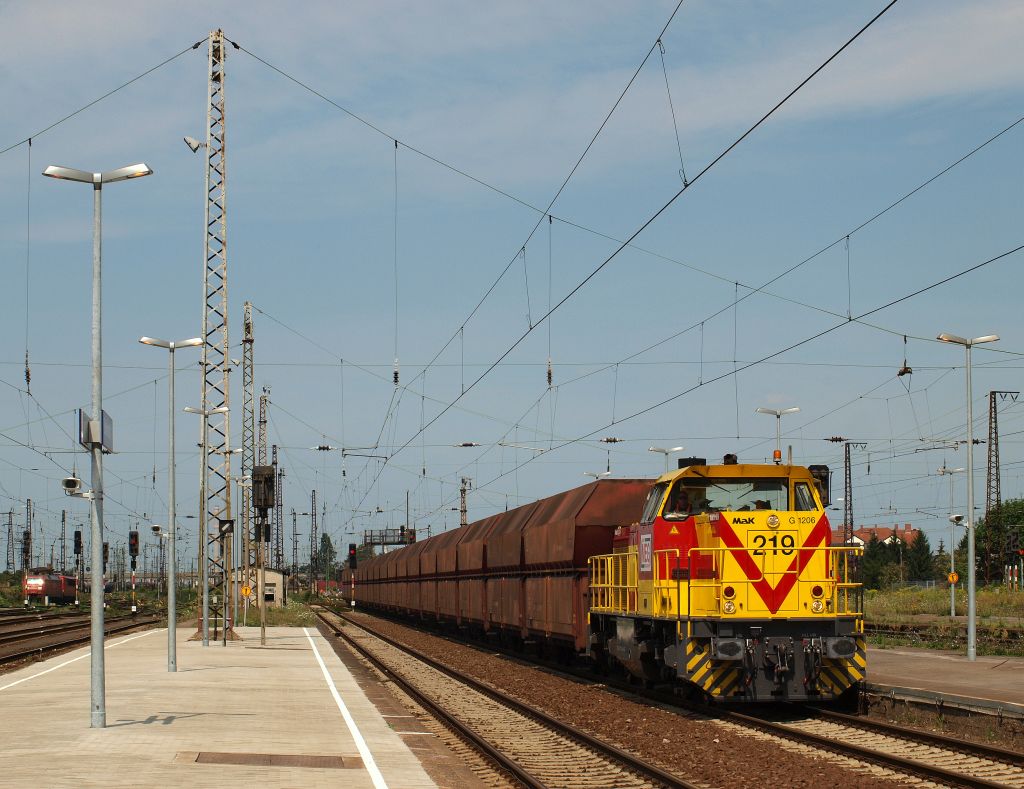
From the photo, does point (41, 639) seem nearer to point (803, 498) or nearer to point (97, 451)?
point (97, 451)

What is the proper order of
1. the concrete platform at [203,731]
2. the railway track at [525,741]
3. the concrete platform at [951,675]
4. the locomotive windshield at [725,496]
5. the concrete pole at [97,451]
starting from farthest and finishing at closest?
the concrete platform at [951,675], the locomotive windshield at [725,496], the concrete pole at [97,451], the railway track at [525,741], the concrete platform at [203,731]

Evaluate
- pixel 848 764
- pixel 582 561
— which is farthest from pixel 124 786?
pixel 582 561

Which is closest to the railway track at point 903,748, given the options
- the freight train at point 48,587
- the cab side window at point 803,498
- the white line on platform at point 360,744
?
the cab side window at point 803,498

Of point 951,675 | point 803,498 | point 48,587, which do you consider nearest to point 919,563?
point 48,587

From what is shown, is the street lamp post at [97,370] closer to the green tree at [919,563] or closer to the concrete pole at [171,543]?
the concrete pole at [171,543]

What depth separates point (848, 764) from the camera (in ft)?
46.3

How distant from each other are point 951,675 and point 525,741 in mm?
11410

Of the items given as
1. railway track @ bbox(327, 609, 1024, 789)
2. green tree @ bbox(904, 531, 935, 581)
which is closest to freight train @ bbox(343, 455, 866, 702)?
railway track @ bbox(327, 609, 1024, 789)

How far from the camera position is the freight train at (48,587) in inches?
4134

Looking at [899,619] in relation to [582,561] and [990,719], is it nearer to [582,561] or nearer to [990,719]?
[582,561]

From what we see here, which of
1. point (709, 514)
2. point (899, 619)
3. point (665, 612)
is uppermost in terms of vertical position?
point (709, 514)

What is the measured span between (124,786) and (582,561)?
553 inches

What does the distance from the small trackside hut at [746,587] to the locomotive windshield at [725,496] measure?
2cm

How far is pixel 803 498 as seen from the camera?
19.3 m
